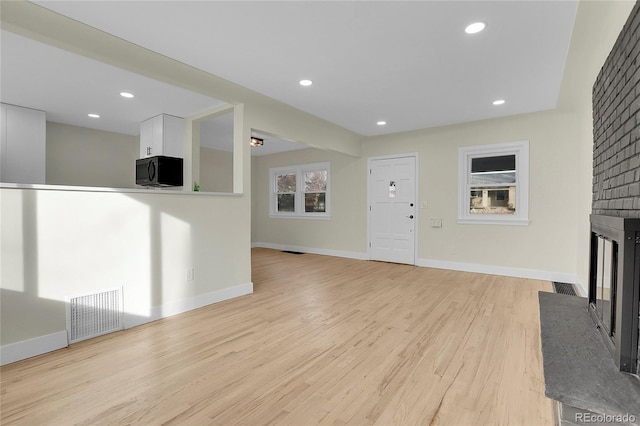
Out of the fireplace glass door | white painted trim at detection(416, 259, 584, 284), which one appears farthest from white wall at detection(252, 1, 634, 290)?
the fireplace glass door

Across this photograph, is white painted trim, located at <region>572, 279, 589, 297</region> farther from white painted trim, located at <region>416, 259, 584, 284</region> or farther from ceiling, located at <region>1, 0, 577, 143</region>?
ceiling, located at <region>1, 0, 577, 143</region>

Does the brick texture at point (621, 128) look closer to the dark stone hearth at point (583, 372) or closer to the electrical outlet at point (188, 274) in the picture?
the dark stone hearth at point (583, 372)

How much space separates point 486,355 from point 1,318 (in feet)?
11.4

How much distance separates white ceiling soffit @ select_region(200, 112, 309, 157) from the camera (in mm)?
4836

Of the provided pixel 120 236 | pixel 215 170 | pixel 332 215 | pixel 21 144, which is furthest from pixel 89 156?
pixel 332 215

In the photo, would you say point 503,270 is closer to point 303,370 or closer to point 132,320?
point 303,370

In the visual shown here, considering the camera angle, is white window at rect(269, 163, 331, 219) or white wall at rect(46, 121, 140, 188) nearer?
white wall at rect(46, 121, 140, 188)

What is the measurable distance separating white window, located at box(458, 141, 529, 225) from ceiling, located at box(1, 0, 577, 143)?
2.60 ft

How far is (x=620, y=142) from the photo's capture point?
165 cm

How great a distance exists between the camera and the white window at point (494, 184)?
467 centimetres

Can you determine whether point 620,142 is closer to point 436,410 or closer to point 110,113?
point 436,410

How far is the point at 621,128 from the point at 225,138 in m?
5.77

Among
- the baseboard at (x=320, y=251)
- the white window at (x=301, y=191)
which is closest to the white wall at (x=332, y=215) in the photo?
the baseboard at (x=320, y=251)

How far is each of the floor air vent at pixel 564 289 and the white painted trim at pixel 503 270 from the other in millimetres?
111
